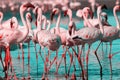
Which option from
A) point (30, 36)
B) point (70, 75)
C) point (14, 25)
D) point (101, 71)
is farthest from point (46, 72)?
point (14, 25)

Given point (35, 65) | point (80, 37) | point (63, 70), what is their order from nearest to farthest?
point (80, 37) → point (63, 70) → point (35, 65)

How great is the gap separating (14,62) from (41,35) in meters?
3.02

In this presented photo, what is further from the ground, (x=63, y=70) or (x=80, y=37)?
(x=80, y=37)

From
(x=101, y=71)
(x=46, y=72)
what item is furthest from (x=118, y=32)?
(x=46, y=72)

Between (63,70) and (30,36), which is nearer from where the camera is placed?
(63,70)

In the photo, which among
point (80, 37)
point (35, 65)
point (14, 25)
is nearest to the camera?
point (80, 37)

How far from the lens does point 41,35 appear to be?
13508 millimetres

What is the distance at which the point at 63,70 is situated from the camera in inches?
562

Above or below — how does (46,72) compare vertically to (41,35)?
below

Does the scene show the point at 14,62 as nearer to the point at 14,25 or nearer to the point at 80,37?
the point at 14,25

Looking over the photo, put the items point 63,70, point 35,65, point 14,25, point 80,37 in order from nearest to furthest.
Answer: point 80,37 < point 63,70 < point 35,65 < point 14,25

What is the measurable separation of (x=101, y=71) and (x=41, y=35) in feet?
6.09

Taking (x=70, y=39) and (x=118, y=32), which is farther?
(x=118, y=32)

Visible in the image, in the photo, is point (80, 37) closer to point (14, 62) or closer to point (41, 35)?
point (41, 35)
